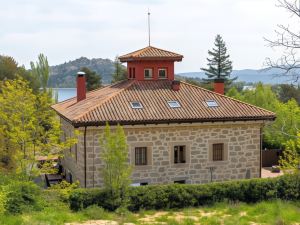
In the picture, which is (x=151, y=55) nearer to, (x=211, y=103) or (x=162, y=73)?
(x=162, y=73)

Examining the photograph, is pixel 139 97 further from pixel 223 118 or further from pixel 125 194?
pixel 125 194

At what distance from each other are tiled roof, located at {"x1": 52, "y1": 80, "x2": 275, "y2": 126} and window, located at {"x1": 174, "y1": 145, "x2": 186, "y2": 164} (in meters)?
1.62

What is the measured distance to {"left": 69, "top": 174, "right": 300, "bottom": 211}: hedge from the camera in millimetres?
17406

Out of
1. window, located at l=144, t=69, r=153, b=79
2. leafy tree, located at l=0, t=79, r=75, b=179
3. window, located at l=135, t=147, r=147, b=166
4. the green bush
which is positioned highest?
window, located at l=144, t=69, r=153, b=79

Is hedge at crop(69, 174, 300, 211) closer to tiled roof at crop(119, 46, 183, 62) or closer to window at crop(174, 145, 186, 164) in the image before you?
window at crop(174, 145, 186, 164)

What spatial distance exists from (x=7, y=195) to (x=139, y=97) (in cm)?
1084

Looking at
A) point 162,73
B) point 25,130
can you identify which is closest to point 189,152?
point 162,73

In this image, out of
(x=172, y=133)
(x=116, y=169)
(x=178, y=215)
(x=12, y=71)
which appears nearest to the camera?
(x=178, y=215)

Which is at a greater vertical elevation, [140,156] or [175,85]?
[175,85]

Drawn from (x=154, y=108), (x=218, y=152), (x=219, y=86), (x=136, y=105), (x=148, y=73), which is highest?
(x=148, y=73)

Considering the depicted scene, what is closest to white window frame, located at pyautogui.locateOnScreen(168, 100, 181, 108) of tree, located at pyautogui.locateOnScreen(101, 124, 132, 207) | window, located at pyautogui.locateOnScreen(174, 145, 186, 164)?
window, located at pyautogui.locateOnScreen(174, 145, 186, 164)

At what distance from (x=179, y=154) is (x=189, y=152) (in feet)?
1.77

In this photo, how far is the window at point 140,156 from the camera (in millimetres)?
22984

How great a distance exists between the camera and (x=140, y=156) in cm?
2308
